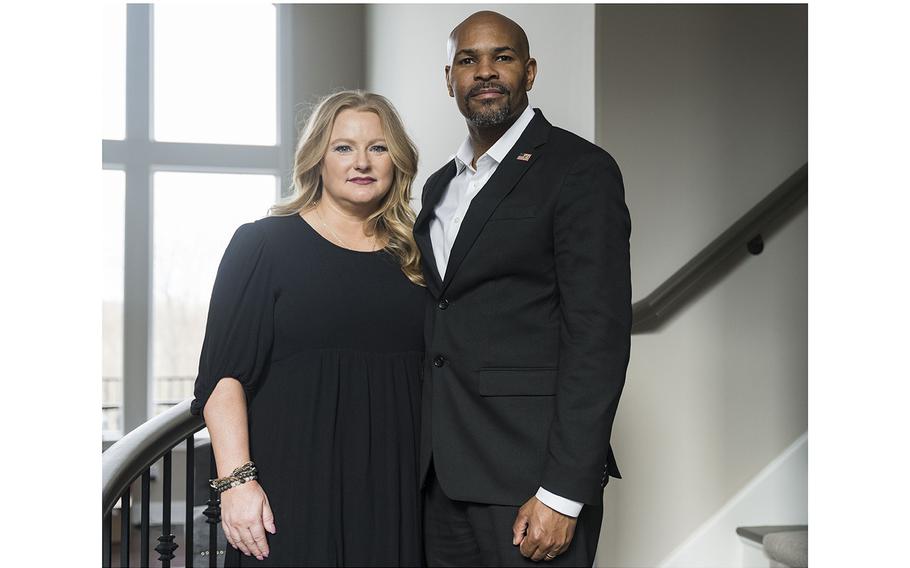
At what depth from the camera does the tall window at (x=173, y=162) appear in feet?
19.8

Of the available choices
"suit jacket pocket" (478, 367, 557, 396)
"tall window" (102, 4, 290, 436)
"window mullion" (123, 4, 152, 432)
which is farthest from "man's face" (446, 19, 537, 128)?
"window mullion" (123, 4, 152, 432)

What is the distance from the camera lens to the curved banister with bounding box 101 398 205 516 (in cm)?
169

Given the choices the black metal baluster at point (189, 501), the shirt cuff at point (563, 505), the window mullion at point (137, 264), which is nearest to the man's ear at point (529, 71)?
the shirt cuff at point (563, 505)

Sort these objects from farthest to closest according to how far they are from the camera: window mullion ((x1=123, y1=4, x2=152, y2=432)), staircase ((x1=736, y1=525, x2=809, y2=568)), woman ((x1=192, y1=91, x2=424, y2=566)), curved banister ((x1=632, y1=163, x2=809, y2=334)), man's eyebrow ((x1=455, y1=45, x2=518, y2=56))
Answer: window mullion ((x1=123, y1=4, x2=152, y2=432)) → curved banister ((x1=632, y1=163, x2=809, y2=334)) → staircase ((x1=736, y1=525, x2=809, y2=568)) → woman ((x1=192, y1=91, x2=424, y2=566)) → man's eyebrow ((x1=455, y1=45, x2=518, y2=56))

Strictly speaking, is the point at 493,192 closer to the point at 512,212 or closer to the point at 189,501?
the point at 512,212

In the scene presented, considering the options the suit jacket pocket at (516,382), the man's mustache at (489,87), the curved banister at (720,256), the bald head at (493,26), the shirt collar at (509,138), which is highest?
the bald head at (493,26)

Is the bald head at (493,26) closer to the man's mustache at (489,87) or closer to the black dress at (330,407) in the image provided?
the man's mustache at (489,87)

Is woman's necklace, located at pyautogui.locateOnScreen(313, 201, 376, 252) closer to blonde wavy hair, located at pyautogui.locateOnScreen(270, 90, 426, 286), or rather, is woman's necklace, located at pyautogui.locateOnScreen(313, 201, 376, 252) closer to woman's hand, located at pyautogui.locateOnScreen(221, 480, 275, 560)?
blonde wavy hair, located at pyautogui.locateOnScreen(270, 90, 426, 286)

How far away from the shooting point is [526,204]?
66.2 inches

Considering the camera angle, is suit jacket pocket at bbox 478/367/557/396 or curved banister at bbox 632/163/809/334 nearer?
suit jacket pocket at bbox 478/367/557/396

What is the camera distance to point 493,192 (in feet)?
5.61
